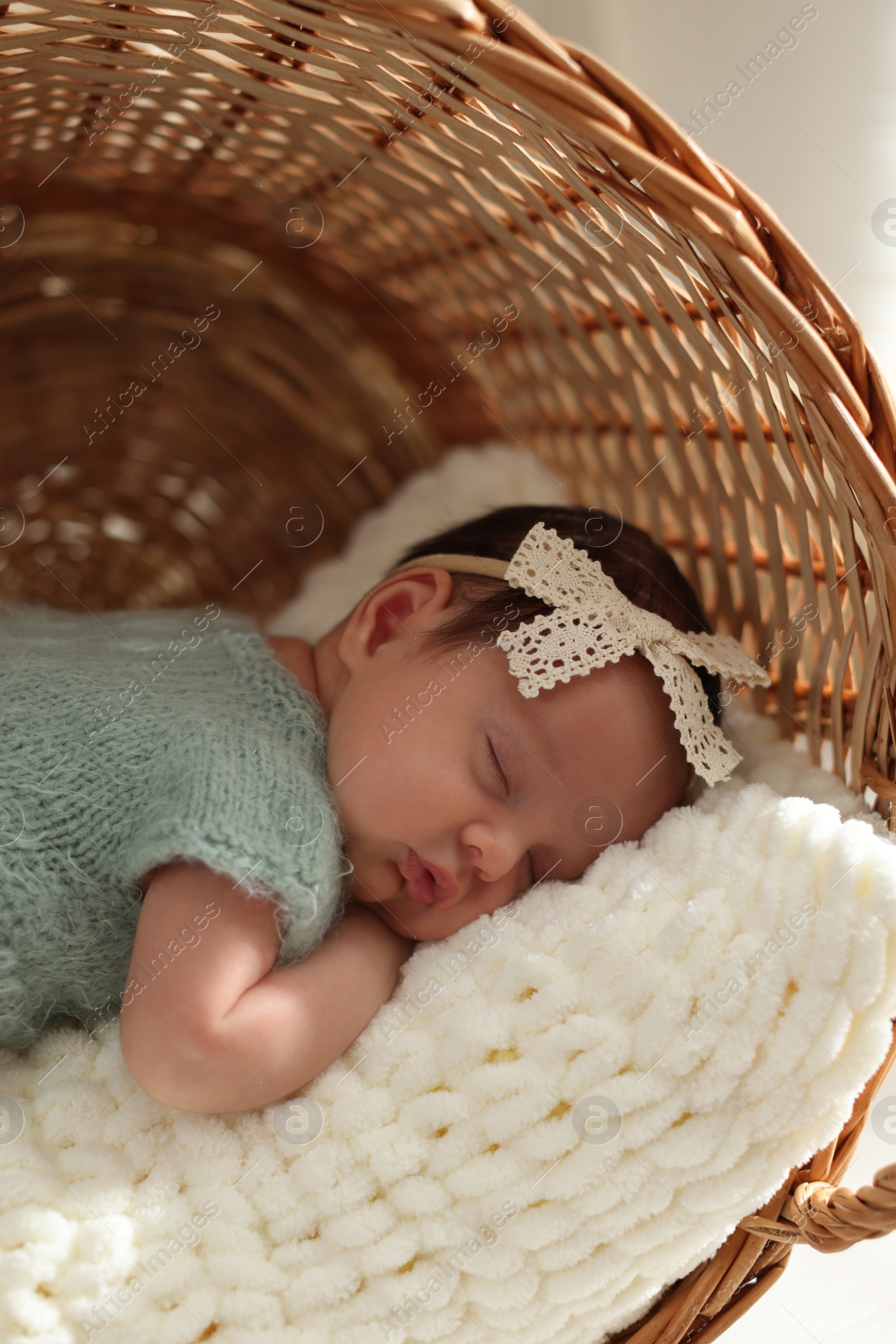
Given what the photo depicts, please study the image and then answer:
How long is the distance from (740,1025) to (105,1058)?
0.52 meters

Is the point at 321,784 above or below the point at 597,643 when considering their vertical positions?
below

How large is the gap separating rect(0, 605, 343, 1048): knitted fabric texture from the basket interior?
522 millimetres

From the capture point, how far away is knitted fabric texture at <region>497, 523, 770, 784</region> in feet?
3.08

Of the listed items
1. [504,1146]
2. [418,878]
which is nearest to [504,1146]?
[504,1146]

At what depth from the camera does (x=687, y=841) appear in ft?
2.99

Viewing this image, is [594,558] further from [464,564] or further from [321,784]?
[321,784]

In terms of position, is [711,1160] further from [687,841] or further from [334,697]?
[334,697]

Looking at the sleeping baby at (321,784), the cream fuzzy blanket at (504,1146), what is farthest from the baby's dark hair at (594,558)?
the cream fuzzy blanket at (504,1146)

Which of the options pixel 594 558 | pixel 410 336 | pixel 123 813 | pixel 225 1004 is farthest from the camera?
pixel 410 336

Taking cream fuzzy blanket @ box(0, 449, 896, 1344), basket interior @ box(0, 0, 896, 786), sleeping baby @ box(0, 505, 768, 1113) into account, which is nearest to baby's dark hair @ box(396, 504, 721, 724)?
sleeping baby @ box(0, 505, 768, 1113)

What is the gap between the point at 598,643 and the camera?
943 millimetres

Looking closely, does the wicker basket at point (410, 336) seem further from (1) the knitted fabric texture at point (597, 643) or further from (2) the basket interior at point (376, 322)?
(1) the knitted fabric texture at point (597, 643)

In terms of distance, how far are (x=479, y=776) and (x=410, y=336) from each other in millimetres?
829

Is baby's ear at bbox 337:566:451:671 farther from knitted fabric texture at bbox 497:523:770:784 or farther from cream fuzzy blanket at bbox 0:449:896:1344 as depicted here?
cream fuzzy blanket at bbox 0:449:896:1344
